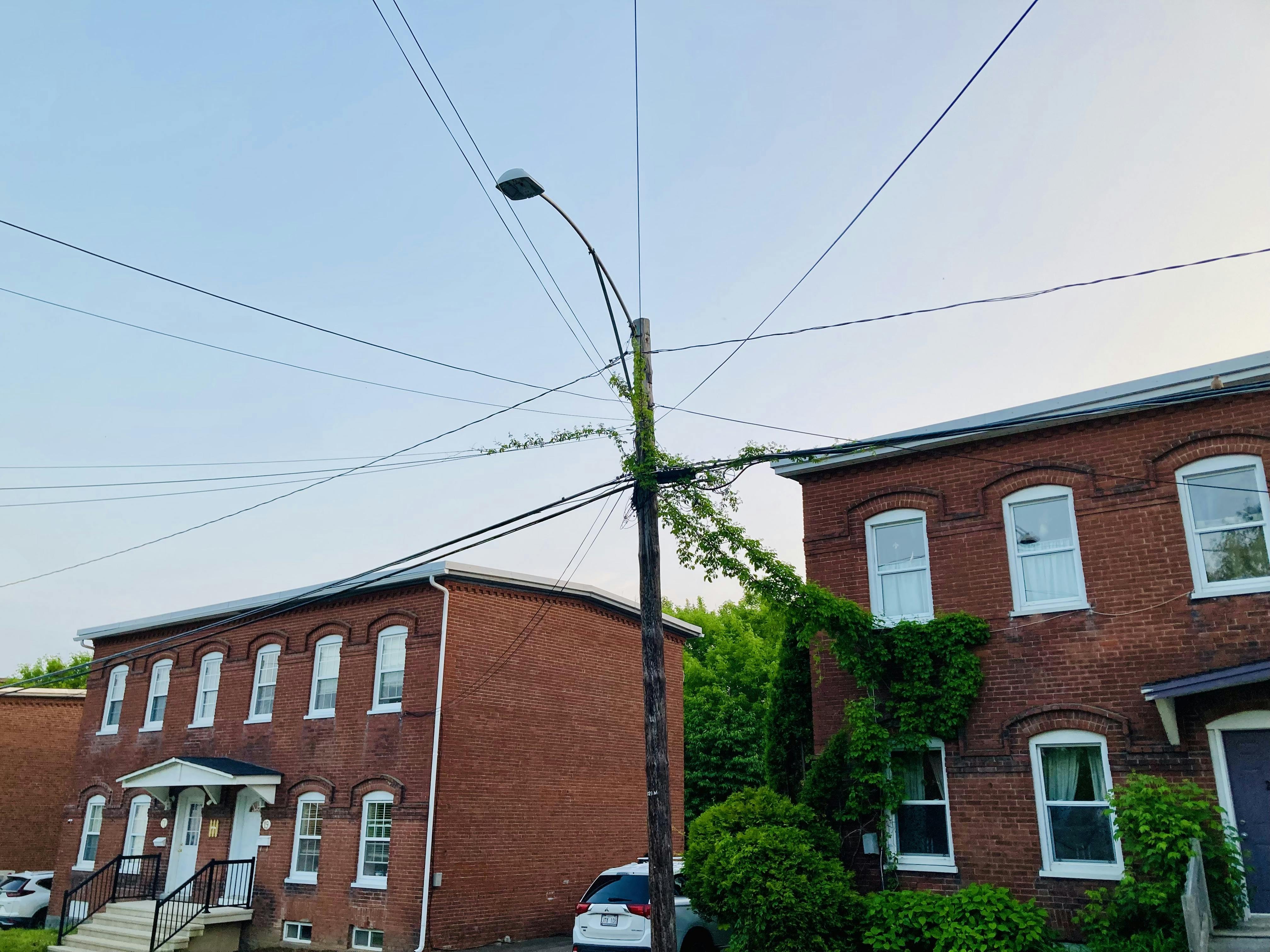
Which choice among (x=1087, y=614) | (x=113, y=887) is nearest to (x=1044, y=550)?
(x=1087, y=614)

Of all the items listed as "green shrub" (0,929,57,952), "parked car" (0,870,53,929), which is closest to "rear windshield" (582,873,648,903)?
"green shrub" (0,929,57,952)

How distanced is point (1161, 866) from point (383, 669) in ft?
49.8

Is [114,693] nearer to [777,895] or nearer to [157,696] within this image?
[157,696]

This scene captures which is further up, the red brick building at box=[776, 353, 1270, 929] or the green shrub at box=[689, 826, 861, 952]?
the red brick building at box=[776, 353, 1270, 929]

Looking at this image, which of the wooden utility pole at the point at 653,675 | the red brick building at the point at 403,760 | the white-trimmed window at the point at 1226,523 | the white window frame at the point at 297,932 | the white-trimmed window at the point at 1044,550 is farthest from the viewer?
the white window frame at the point at 297,932

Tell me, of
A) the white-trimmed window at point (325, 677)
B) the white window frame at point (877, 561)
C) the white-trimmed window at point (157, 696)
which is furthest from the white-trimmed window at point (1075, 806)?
the white-trimmed window at point (157, 696)

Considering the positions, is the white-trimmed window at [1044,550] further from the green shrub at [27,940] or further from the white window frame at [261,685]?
the green shrub at [27,940]

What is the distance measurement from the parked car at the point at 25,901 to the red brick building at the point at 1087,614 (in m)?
22.1

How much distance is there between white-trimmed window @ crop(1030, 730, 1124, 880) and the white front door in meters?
18.8

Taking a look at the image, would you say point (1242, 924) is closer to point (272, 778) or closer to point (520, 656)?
point (520, 656)

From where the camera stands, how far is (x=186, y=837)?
23.6m

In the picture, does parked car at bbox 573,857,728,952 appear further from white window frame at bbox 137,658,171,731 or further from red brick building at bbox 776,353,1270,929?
white window frame at bbox 137,658,171,731

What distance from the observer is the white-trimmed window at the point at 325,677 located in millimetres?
22031

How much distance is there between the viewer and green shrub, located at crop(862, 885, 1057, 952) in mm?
12266
